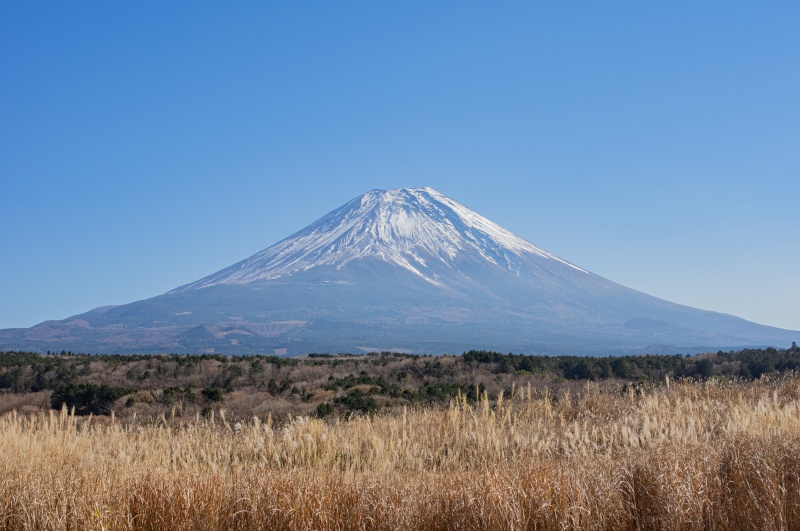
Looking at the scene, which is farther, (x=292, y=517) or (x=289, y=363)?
(x=289, y=363)

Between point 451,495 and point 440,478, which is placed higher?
point 451,495

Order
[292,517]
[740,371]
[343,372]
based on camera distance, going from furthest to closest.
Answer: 1. [343,372]
2. [740,371]
3. [292,517]

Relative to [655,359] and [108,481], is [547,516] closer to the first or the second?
[108,481]

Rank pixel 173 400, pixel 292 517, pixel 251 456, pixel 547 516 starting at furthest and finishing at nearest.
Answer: pixel 173 400
pixel 251 456
pixel 292 517
pixel 547 516

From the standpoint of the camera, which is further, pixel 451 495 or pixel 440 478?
pixel 440 478

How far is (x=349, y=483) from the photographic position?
654cm

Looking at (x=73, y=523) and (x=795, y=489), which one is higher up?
(x=795, y=489)

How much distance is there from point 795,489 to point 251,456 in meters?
6.95

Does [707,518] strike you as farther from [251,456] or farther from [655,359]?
[655,359]

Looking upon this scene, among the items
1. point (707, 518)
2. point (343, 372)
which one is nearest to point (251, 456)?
point (707, 518)

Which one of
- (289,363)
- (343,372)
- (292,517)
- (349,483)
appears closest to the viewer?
(292,517)

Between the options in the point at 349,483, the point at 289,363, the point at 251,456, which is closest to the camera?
the point at 349,483

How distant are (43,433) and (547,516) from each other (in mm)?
7877

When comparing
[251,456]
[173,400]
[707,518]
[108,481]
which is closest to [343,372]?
[173,400]
